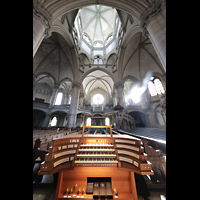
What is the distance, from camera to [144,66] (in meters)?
12.8

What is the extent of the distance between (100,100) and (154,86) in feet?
42.5

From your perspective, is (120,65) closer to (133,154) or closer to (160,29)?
(160,29)

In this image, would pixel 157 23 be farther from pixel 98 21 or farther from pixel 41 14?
pixel 98 21

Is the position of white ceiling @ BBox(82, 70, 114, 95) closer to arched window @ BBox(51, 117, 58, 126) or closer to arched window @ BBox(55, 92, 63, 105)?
arched window @ BBox(55, 92, 63, 105)

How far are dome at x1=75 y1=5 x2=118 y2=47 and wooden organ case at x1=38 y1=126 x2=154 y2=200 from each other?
19.4 metres

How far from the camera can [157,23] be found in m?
3.86

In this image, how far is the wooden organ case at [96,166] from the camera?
69.4 inches

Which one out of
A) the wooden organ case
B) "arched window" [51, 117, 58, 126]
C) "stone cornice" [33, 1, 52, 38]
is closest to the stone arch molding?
"stone cornice" [33, 1, 52, 38]

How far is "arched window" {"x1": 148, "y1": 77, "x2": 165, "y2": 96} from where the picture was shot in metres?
12.5

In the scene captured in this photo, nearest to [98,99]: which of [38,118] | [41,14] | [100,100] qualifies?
[100,100]

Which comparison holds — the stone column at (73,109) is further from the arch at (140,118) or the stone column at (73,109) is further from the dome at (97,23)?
the dome at (97,23)

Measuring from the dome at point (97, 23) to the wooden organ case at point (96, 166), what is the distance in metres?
19.4
